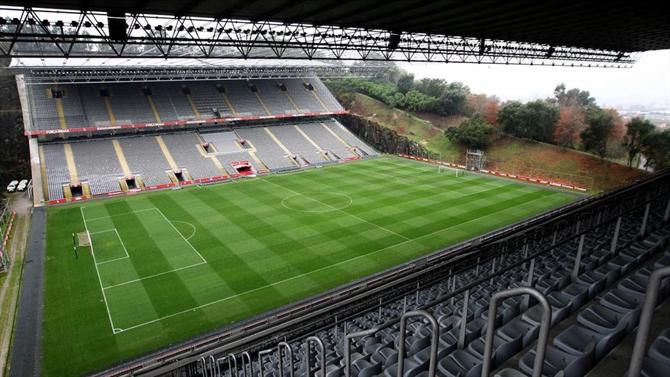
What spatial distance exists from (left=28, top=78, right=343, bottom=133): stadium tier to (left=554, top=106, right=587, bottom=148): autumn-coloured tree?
77.4 feet

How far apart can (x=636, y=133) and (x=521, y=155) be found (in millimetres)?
9292

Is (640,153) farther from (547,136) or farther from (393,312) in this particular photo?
(393,312)

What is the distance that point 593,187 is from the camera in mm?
31344

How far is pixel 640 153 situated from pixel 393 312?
33.5m

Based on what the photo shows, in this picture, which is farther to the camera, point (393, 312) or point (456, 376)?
point (393, 312)

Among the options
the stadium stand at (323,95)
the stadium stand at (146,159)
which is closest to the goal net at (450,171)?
the stadium stand at (323,95)

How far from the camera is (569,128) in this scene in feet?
128

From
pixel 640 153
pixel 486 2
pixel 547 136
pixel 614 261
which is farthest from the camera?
pixel 547 136

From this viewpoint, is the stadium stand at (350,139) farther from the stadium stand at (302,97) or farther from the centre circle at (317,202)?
the centre circle at (317,202)

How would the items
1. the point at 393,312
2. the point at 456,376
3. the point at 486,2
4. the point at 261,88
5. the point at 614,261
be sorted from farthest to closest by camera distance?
the point at 261,88, the point at 486,2, the point at 393,312, the point at 614,261, the point at 456,376

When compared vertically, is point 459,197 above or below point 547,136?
below

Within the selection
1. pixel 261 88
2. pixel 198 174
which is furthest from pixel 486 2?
pixel 261 88

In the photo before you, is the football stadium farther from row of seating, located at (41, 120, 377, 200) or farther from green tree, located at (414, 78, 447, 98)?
green tree, located at (414, 78, 447, 98)

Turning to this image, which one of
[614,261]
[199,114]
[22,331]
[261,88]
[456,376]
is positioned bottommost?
[22,331]
